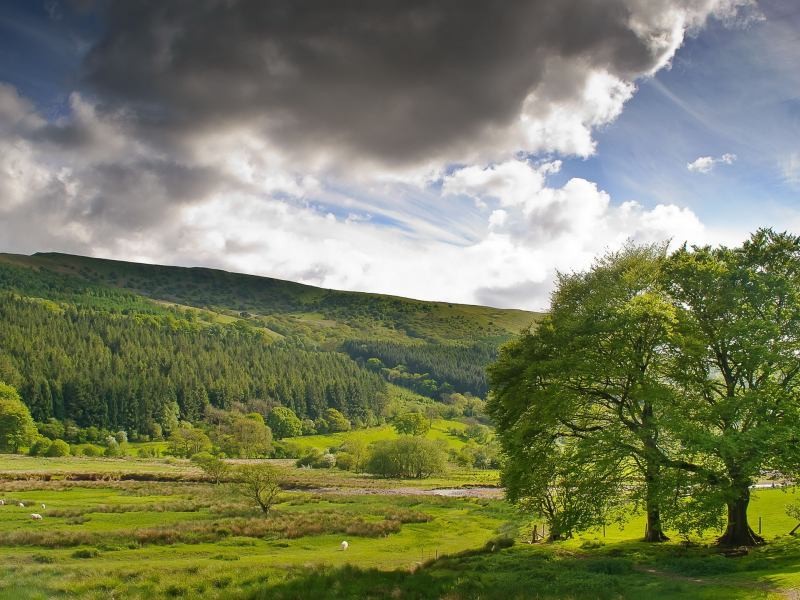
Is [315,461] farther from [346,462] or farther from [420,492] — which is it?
[420,492]

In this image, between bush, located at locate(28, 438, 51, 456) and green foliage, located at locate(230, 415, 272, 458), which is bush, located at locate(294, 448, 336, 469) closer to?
green foliage, located at locate(230, 415, 272, 458)

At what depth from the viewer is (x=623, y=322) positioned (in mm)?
24906

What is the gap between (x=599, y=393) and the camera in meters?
27.5

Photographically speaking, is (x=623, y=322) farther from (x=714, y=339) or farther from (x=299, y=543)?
(x=299, y=543)

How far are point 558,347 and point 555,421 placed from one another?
15.0 ft

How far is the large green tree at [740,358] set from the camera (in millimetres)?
21391

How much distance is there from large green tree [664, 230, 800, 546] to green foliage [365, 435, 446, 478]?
8238 cm

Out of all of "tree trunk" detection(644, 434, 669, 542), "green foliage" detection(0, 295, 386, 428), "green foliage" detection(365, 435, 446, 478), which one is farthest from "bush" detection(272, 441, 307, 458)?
"tree trunk" detection(644, 434, 669, 542)

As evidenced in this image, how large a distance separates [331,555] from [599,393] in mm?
20512

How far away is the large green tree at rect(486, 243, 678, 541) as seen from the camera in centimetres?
2464

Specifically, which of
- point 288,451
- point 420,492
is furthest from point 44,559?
point 288,451

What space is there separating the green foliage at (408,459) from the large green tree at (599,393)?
251 feet

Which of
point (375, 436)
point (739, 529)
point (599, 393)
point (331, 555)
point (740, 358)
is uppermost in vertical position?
point (740, 358)

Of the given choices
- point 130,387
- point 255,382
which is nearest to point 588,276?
point 130,387
